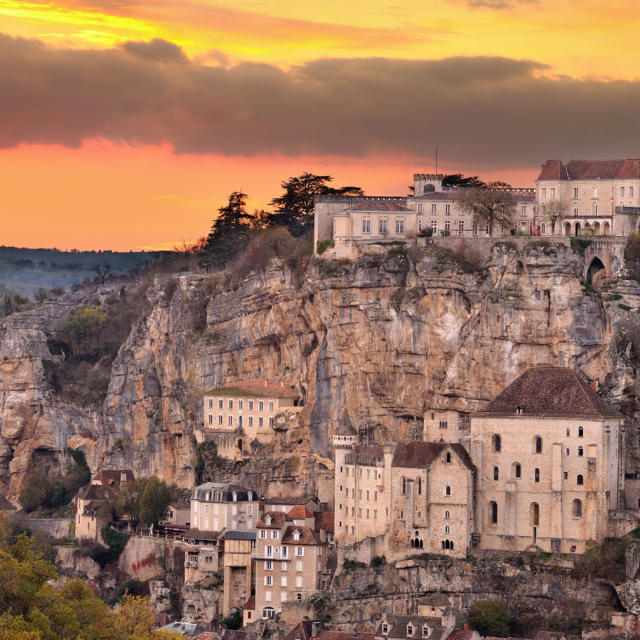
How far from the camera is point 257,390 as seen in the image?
388 ft

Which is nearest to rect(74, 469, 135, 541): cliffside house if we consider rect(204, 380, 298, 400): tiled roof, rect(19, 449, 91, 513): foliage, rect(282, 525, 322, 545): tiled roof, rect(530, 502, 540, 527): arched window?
rect(19, 449, 91, 513): foliage

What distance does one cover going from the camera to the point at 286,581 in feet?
333

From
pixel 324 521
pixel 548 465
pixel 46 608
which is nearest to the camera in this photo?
pixel 46 608

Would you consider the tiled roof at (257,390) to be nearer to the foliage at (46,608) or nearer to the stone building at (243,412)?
the stone building at (243,412)

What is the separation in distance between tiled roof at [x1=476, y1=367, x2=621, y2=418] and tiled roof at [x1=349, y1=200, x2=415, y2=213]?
673 inches

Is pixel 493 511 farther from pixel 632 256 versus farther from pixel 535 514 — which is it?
pixel 632 256

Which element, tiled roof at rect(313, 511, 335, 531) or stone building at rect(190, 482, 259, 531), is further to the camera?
stone building at rect(190, 482, 259, 531)

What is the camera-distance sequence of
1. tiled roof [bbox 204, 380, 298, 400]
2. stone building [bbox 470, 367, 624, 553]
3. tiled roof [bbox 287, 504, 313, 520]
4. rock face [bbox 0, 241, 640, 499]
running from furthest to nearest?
1. tiled roof [bbox 204, 380, 298, 400]
2. rock face [bbox 0, 241, 640, 499]
3. tiled roof [bbox 287, 504, 313, 520]
4. stone building [bbox 470, 367, 624, 553]

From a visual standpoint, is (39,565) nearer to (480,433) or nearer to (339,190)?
(480,433)

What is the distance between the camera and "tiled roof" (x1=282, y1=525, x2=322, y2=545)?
10175cm

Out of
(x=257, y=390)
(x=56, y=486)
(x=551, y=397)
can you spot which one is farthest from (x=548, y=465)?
(x=56, y=486)

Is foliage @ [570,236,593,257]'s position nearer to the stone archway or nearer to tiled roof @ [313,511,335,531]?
the stone archway

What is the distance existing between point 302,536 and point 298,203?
114 ft

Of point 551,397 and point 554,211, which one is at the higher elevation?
point 554,211
